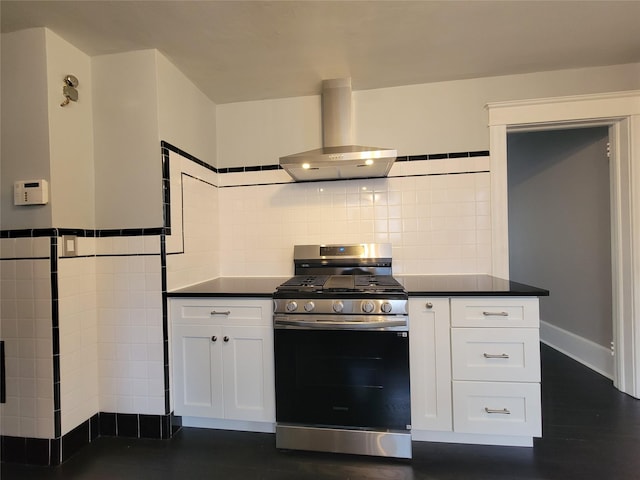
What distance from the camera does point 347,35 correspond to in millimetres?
1776

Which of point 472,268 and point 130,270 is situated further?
point 472,268

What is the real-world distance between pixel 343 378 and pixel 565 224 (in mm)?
2699

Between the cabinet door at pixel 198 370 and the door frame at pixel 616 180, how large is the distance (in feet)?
6.47

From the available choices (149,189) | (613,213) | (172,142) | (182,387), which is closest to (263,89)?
(172,142)

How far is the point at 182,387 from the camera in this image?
1912mm

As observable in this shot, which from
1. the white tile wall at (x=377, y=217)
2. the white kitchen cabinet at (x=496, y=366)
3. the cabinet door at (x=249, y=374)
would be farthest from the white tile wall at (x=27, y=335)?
the white kitchen cabinet at (x=496, y=366)

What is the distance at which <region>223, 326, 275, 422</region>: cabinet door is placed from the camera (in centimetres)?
184

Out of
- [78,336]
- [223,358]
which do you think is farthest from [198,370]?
[78,336]

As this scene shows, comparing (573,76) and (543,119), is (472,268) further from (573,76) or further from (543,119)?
(573,76)

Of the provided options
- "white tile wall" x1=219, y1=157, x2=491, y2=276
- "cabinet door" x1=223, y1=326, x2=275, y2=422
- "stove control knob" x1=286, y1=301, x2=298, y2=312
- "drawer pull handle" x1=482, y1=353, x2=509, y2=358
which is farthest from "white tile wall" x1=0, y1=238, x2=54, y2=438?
"drawer pull handle" x1=482, y1=353, x2=509, y2=358

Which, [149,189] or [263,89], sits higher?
[263,89]

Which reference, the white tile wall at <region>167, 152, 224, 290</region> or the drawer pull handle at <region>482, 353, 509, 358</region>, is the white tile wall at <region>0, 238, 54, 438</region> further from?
the drawer pull handle at <region>482, 353, 509, 358</region>

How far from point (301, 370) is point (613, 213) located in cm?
249

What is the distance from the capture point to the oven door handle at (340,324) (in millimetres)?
1680
